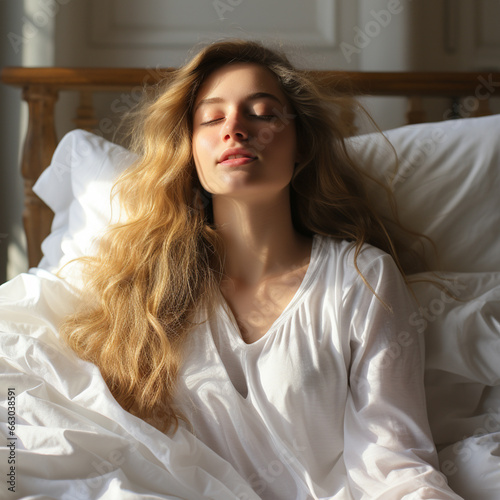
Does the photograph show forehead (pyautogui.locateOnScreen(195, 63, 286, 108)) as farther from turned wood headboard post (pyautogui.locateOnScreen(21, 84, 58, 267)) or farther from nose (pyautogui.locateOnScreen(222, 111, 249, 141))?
turned wood headboard post (pyautogui.locateOnScreen(21, 84, 58, 267))

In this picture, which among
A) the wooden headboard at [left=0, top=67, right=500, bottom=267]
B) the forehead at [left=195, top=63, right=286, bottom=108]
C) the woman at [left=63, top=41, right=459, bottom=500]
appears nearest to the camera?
the woman at [left=63, top=41, right=459, bottom=500]

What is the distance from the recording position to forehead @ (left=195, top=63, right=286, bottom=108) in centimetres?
107

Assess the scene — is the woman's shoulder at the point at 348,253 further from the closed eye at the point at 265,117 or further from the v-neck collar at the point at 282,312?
the closed eye at the point at 265,117

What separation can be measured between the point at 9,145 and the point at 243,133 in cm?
104

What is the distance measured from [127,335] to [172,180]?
0.31m

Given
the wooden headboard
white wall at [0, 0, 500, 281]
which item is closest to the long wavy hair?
the wooden headboard

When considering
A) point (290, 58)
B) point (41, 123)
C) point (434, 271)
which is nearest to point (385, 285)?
point (434, 271)

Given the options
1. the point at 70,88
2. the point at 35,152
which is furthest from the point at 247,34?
the point at 35,152

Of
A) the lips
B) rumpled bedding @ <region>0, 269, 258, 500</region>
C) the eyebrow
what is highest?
the eyebrow

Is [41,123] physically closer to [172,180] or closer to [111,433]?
[172,180]

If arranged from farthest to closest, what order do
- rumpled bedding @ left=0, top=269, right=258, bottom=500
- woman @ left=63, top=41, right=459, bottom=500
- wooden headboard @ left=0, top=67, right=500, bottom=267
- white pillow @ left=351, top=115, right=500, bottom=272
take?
wooden headboard @ left=0, top=67, right=500, bottom=267 → white pillow @ left=351, top=115, right=500, bottom=272 → woman @ left=63, top=41, right=459, bottom=500 → rumpled bedding @ left=0, top=269, right=258, bottom=500

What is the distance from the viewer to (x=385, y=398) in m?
0.95

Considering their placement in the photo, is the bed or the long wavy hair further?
the long wavy hair

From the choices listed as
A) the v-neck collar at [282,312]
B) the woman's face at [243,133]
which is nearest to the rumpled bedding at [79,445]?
the v-neck collar at [282,312]
